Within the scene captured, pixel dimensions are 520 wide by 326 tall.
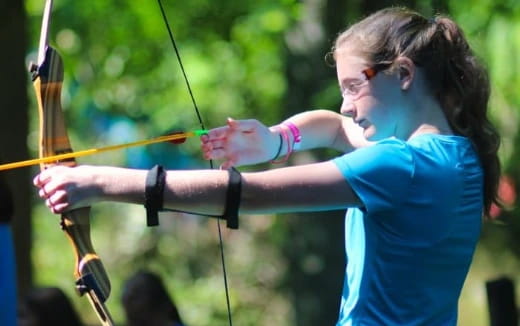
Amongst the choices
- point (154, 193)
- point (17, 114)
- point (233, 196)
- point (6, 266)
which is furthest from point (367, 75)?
point (17, 114)

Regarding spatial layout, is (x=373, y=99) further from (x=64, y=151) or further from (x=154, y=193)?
(x=64, y=151)

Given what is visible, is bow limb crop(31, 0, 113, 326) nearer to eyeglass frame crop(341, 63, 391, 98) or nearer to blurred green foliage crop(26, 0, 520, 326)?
eyeglass frame crop(341, 63, 391, 98)

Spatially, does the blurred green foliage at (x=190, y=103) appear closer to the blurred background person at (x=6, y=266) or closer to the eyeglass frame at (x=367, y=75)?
the blurred background person at (x=6, y=266)

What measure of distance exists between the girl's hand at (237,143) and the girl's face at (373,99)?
225 millimetres

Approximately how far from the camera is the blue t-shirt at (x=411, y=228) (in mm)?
2141

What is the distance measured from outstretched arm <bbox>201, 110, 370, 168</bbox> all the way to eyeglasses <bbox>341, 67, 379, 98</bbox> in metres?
0.23

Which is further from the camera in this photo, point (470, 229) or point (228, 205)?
point (470, 229)

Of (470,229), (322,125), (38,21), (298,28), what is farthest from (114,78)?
(470,229)

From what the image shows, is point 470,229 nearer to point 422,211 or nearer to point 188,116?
point 422,211

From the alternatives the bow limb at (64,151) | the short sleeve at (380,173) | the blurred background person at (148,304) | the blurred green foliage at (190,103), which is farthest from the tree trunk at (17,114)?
the short sleeve at (380,173)

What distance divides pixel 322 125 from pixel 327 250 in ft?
11.8

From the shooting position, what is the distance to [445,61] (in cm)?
235

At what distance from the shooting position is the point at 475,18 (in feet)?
23.4

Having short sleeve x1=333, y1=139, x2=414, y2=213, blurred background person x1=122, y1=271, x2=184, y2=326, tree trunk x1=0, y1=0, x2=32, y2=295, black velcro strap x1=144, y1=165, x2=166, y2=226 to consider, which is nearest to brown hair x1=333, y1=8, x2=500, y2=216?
short sleeve x1=333, y1=139, x2=414, y2=213
